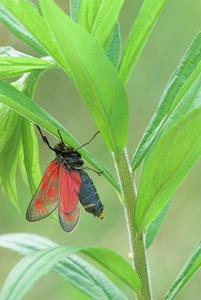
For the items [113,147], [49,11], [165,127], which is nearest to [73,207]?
[113,147]

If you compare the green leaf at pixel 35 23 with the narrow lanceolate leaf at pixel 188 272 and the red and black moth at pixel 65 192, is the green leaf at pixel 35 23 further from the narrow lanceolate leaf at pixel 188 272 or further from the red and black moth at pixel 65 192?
the narrow lanceolate leaf at pixel 188 272

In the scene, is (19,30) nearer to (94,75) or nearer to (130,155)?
(94,75)

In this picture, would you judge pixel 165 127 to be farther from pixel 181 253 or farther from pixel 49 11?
pixel 181 253

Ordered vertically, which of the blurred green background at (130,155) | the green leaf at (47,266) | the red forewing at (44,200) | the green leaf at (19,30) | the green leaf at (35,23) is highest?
the green leaf at (35,23)

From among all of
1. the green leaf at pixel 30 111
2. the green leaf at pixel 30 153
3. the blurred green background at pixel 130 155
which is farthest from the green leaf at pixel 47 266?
the blurred green background at pixel 130 155

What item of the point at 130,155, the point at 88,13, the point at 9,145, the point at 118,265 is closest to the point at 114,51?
the point at 88,13

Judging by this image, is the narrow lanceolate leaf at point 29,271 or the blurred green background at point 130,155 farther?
the blurred green background at point 130,155

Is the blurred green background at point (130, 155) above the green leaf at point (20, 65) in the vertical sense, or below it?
below
